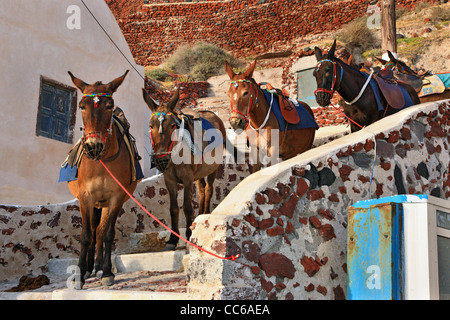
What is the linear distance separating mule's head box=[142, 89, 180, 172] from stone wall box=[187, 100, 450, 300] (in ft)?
6.73

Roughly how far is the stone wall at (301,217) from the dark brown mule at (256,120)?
2.28 m

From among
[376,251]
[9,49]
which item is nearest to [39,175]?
[9,49]

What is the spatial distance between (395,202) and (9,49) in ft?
27.0

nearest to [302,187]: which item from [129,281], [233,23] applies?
[129,281]

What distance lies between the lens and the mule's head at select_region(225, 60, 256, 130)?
7.88 m

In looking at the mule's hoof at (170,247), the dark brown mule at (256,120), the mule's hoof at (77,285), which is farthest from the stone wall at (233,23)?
the mule's hoof at (77,285)

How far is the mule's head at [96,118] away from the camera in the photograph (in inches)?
236

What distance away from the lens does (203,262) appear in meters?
4.48

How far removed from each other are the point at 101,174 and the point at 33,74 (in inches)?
199

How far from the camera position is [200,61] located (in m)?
30.2

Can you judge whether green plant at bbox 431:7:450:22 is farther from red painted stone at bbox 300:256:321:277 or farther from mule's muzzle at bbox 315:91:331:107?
red painted stone at bbox 300:256:321:277

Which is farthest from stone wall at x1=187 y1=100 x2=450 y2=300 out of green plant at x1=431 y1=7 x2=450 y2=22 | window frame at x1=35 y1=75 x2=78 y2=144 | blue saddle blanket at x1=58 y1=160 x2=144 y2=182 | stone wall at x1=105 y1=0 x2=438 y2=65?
stone wall at x1=105 y1=0 x2=438 y2=65

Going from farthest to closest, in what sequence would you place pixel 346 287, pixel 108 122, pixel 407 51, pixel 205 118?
pixel 407 51 → pixel 205 118 → pixel 108 122 → pixel 346 287

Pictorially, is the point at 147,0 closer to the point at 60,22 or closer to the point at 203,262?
the point at 60,22
